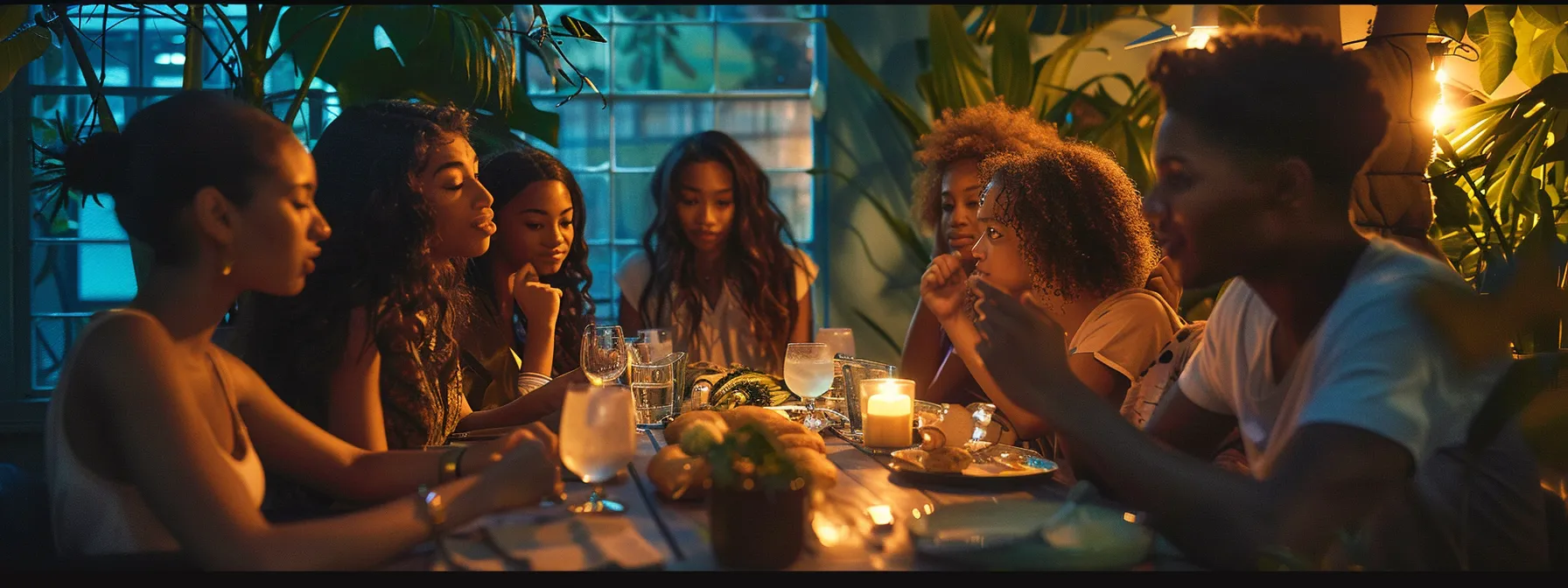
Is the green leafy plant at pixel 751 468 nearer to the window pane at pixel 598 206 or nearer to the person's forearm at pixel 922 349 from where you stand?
the person's forearm at pixel 922 349

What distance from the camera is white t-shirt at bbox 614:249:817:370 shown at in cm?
389

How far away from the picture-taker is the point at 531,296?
2902 millimetres

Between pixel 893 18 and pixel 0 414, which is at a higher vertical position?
pixel 893 18

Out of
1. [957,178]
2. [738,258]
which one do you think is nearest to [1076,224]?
[957,178]

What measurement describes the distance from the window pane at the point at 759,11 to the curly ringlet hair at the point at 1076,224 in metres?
2.51

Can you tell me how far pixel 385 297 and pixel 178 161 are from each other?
707 millimetres

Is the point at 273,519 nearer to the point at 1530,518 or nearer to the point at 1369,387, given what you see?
the point at 1369,387

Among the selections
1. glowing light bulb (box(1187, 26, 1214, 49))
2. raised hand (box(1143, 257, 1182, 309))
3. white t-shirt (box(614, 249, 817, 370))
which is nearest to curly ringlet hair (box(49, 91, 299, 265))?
raised hand (box(1143, 257, 1182, 309))

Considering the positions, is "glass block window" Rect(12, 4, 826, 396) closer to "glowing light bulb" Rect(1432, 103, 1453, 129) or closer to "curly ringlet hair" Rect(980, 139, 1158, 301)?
"curly ringlet hair" Rect(980, 139, 1158, 301)

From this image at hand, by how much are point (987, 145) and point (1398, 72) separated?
1540mm

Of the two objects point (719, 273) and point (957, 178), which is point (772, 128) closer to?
point (719, 273)

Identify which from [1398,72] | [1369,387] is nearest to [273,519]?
[1369,387]

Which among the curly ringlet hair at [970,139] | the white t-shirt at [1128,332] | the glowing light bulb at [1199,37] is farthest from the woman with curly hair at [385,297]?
the glowing light bulb at [1199,37]

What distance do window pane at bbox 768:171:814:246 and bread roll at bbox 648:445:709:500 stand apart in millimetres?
3401
